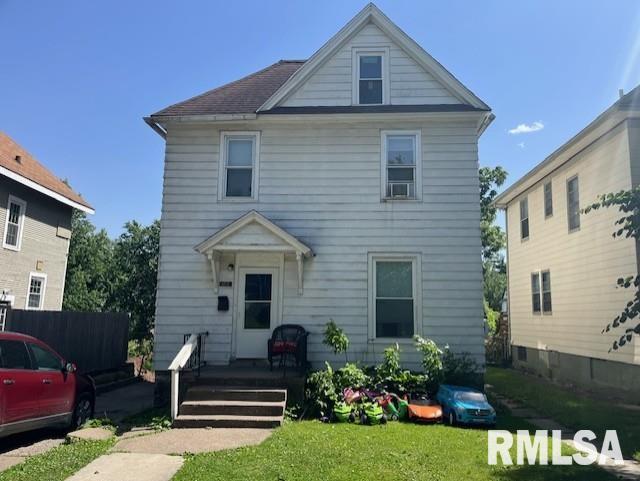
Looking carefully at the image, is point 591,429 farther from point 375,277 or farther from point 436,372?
point 375,277

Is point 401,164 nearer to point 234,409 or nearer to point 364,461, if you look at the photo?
point 234,409

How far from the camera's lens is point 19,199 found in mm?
15719

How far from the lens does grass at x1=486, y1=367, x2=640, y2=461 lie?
796cm

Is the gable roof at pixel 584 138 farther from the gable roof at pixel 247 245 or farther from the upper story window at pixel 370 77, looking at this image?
the gable roof at pixel 247 245

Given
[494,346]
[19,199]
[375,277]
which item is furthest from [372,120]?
[494,346]

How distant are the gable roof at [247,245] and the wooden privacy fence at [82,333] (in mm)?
4948

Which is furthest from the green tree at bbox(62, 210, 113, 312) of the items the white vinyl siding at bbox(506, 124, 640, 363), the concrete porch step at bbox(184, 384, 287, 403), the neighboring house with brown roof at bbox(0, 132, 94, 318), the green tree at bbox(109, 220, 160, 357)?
the white vinyl siding at bbox(506, 124, 640, 363)

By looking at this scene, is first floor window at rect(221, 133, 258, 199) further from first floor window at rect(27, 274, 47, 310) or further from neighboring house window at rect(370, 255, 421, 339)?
first floor window at rect(27, 274, 47, 310)

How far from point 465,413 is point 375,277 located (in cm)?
346

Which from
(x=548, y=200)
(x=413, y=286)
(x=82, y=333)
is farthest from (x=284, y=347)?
(x=548, y=200)

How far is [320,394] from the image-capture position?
8.77 metres

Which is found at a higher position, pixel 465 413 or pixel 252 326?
pixel 252 326

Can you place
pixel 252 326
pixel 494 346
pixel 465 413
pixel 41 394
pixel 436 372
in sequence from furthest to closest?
pixel 494 346 → pixel 252 326 → pixel 436 372 → pixel 465 413 → pixel 41 394

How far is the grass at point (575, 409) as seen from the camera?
26.1 feet
